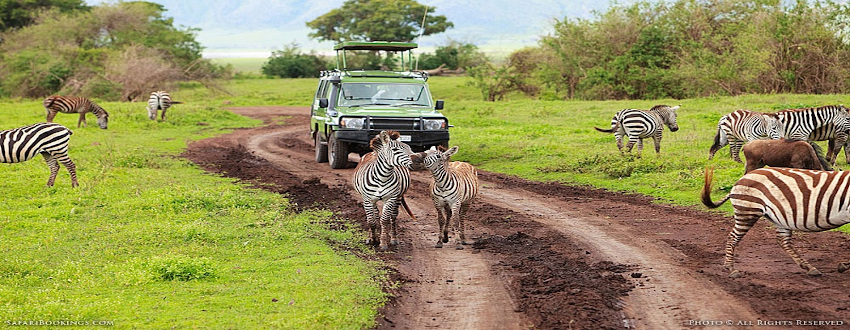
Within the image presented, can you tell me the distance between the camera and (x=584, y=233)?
35.0 ft

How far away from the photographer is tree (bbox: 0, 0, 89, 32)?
5338 centimetres

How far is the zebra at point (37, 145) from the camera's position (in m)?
14.1

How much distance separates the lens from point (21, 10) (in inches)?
2111

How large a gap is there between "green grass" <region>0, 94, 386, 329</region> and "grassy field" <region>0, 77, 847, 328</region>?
21 mm

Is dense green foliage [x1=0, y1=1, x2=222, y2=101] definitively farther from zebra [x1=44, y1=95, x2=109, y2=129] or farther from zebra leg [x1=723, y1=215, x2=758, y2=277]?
zebra leg [x1=723, y1=215, x2=758, y2=277]

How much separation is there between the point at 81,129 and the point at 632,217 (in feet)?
66.8

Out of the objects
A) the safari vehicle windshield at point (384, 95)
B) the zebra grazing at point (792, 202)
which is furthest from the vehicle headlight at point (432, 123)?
the zebra grazing at point (792, 202)

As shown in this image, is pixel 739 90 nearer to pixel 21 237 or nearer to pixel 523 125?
pixel 523 125

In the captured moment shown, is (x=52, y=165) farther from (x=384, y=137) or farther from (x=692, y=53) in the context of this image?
(x=692, y=53)

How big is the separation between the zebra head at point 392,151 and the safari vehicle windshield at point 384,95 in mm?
8130

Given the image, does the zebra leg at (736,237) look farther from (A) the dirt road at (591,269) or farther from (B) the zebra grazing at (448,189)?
(B) the zebra grazing at (448,189)

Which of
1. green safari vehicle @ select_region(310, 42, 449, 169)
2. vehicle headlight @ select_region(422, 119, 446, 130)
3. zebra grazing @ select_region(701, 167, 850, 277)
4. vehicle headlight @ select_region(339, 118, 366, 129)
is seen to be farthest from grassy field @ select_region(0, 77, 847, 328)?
zebra grazing @ select_region(701, 167, 850, 277)

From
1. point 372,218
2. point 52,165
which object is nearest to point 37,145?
point 52,165

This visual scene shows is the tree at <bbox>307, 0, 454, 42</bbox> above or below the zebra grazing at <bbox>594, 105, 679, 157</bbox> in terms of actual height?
above
